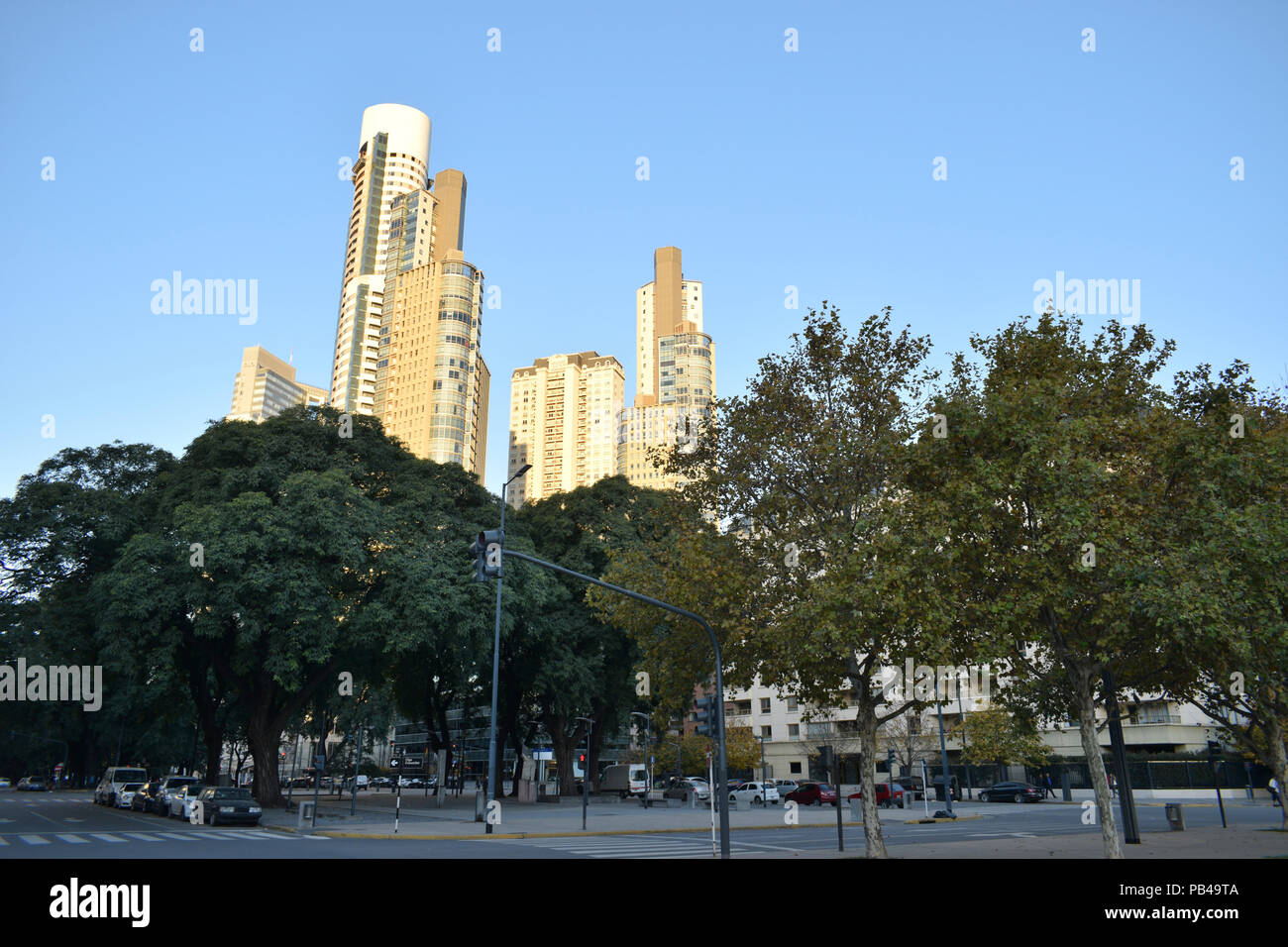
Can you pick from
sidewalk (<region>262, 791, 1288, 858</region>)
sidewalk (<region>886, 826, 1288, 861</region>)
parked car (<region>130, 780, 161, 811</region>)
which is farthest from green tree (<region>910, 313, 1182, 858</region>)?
parked car (<region>130, 780, 161, 811</region>)

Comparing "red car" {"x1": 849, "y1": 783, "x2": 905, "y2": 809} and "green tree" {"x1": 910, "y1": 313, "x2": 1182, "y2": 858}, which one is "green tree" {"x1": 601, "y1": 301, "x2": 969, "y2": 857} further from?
"red car" {"x1": 849, "y1": 783, "x2": 905, "y2": 809}

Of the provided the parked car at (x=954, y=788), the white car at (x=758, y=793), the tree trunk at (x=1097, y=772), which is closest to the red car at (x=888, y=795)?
the white car at (x=758, y=793)

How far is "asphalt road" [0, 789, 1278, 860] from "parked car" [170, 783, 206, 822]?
1.13 meters

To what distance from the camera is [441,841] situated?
2673 centimetres

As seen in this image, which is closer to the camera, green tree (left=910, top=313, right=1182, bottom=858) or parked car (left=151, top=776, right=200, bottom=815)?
green tree (left=910, top=313, right=1182, bottom=858)

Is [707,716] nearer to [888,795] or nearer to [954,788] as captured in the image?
[888,795]

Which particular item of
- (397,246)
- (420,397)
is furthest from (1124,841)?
(397,246)

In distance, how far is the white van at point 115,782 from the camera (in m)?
49.8

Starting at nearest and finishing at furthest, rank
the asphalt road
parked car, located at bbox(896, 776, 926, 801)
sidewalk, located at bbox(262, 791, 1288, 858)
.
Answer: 1. the asphalt road
2. sidewalk, located at bbox(262, 791, 1288, 858)
3. parked car, located at bbox(896, 776, 926, 801)

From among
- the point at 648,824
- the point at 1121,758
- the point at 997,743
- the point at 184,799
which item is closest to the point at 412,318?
the point at 997,743

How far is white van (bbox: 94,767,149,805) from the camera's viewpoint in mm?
49781

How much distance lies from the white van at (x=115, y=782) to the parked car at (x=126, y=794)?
0.32m

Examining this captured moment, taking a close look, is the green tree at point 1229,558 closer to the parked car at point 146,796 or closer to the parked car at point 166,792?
the parked car at point 166,792
